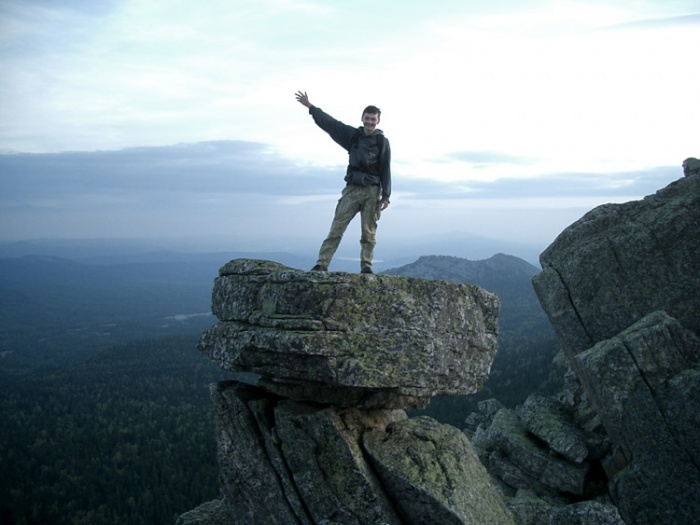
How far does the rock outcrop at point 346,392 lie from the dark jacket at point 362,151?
4.73 m

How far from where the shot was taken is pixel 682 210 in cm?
2744

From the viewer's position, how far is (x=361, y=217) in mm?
20875

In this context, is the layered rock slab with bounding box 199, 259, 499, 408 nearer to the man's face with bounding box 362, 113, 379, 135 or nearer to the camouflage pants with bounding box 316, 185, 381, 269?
the camouflage pants with bounding box 316, 185, 381, 269

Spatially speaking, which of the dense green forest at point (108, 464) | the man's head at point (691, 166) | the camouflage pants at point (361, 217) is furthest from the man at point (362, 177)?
the dense green forest at point (108, 464)

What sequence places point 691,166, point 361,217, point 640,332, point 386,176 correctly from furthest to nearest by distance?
point 691,166 → point 640,332 → point 361,217 → point 386,176

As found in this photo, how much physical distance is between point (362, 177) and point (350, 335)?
22.1 feet

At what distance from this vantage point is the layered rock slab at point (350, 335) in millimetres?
16500

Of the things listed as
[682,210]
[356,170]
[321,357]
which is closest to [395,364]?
[321,357]

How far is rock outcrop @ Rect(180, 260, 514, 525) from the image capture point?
54.8 feet

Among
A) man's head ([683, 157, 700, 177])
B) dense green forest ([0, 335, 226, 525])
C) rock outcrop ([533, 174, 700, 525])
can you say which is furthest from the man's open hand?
dense green forest ([0, 335, 226, 525])

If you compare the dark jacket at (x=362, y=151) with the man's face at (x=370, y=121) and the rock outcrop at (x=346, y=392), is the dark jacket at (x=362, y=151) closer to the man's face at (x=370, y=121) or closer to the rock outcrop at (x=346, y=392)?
the man's face at (x=370, y=121)

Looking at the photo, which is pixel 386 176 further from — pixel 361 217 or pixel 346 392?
pixel 346 392

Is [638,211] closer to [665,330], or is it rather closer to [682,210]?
[682,210]

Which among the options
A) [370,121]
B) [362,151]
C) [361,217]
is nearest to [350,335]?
[361,217]
